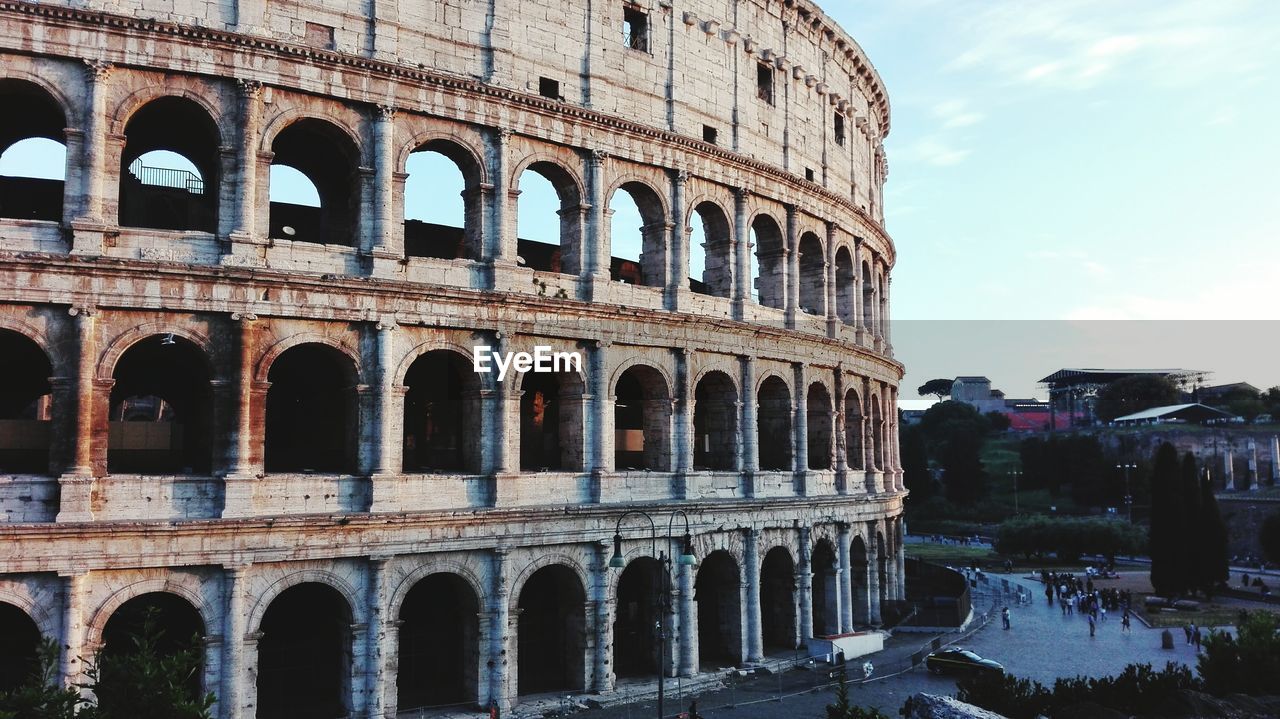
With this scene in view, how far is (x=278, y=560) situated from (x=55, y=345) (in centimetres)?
592

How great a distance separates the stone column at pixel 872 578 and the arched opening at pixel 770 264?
29.0 ft

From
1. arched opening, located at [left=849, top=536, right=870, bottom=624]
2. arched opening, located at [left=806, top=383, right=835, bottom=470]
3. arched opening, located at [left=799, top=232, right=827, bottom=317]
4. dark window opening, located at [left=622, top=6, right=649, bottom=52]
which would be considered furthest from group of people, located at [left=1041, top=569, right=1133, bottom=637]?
dark window opening, located at [left=622, top=6, right=649, bottom=52]

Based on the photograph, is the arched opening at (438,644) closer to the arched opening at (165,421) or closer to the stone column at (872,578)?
the arched opening at (165,421)

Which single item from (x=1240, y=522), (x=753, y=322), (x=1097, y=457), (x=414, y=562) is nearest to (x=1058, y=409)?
(x=1097, y=457)

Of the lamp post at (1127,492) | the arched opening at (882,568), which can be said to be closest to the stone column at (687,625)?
the arched opening at (882,568)

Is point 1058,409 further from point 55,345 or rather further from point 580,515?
point 55,345

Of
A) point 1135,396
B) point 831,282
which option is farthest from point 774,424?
point 1135,396

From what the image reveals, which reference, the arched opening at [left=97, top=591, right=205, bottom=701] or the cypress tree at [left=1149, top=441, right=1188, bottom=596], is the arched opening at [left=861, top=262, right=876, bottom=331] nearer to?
the cypress tree at [left=1149, top=441, right=1188, bottom=596]

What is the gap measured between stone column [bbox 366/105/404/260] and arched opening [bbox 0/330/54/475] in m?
7.10

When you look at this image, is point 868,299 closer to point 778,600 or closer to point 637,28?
point 778,600

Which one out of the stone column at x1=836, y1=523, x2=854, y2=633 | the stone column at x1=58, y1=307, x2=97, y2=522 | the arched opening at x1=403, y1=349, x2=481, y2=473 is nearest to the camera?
the stone column at x1=58, y1=307, x2=97, y2=522

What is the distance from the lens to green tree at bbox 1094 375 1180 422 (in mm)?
122188

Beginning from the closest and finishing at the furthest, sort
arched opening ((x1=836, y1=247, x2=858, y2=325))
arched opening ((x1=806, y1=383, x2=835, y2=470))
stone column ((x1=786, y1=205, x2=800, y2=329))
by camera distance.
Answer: stone column ((x1=786, y1=205, x2=800, y2=329)), arched opening ((x1=806, y1=383, x2=835, y2=470)), arched opening ((x1=836, y1=247, x2=858, y2=325))

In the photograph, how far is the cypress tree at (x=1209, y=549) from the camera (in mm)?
45969
